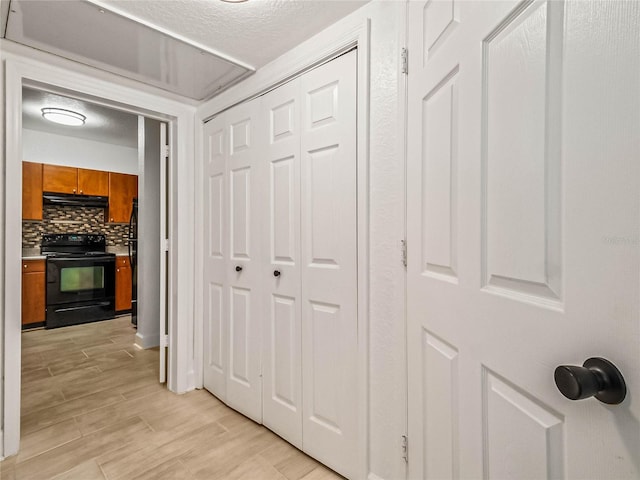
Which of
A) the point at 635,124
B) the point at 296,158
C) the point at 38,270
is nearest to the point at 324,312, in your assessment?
the point at 296,158

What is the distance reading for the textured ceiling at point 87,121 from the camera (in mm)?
3477

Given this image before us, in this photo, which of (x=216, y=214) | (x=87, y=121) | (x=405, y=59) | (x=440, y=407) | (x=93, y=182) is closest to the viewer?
(x=440, y=407)

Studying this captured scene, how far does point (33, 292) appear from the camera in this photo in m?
4.21

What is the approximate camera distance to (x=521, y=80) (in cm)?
65

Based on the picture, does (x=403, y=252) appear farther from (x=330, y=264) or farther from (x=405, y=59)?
(x=405, y=59)

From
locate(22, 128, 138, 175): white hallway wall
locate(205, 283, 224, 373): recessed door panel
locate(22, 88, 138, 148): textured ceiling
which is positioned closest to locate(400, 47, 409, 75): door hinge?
locate(205, 283, 224, 373): recessed door panel

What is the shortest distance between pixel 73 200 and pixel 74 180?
29cm

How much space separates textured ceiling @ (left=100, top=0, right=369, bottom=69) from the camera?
1482 mm

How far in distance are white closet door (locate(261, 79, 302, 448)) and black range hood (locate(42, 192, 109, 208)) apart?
4.21 m

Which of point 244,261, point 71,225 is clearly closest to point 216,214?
point 244,261

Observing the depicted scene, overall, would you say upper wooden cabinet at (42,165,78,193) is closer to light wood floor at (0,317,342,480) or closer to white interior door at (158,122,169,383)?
light wood floor at (0,317,342,480)

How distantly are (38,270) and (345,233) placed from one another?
4.72 meters

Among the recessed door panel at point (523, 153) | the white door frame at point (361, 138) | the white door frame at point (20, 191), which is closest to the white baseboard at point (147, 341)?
the white door frame at point (20, 191)

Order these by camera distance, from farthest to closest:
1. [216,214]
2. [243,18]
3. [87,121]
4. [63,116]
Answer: [87,121] → [63,116] → [216,214] → [243,18]
